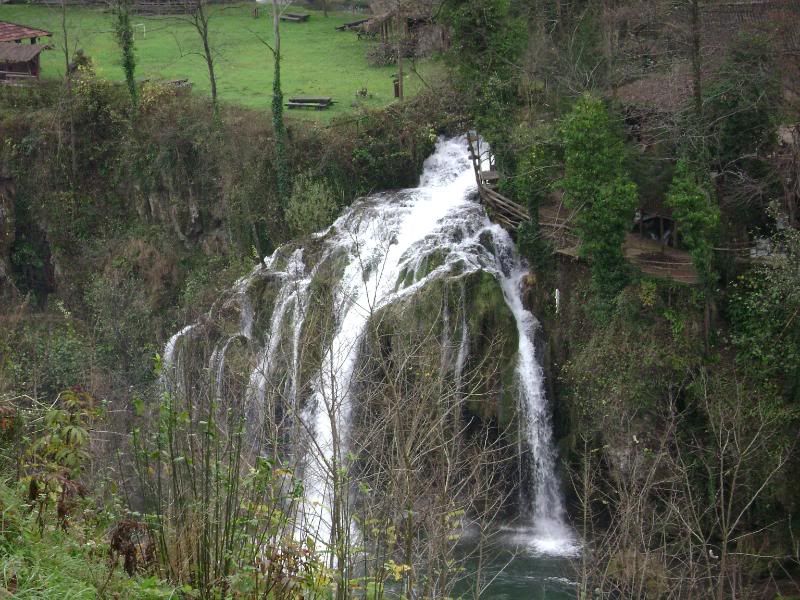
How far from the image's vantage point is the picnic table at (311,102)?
33406 millimetres

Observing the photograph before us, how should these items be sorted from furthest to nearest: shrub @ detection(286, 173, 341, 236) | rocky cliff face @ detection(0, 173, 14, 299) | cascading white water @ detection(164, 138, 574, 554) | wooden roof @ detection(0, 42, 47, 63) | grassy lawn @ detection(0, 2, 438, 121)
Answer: wooden roof @ detection(0, 42, 47, 63) < grassy lawn @ detection(0, 2, 438, 121) < rocky cliff face @ detection(0, 173, 14, 299) < shrub @ detection(286, 173, 341, 236) < cascading white water @ detection(164, 138, 574, 554)

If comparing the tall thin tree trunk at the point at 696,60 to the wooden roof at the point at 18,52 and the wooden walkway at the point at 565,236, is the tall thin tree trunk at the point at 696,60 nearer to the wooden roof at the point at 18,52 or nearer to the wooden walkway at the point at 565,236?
the wooden walkway at the point at 565,236

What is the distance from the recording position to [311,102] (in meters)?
33.6

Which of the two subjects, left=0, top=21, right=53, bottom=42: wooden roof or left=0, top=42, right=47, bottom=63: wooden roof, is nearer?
left=0, top=42, right=47, bottom=63: wooden roof

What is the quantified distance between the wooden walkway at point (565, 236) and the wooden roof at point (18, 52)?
1863cm

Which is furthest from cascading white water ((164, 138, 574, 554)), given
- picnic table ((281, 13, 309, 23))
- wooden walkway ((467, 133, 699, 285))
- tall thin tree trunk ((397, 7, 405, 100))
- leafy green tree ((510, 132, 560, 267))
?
picnic table ((281, 13, 309, 23))

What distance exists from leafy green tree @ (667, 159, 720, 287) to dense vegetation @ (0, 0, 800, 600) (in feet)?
0.18

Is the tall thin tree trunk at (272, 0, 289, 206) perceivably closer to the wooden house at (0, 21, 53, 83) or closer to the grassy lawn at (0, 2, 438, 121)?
the grassy lawn at (0, 2, 438, 121)

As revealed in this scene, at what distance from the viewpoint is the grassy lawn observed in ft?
117

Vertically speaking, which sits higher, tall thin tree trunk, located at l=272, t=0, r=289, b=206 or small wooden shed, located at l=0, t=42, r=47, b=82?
small wooden shed, located at l=0, t=42, r=47, b=82

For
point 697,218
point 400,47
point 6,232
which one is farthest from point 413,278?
point 6,232

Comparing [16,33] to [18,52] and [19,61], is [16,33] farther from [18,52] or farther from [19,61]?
[19,61]

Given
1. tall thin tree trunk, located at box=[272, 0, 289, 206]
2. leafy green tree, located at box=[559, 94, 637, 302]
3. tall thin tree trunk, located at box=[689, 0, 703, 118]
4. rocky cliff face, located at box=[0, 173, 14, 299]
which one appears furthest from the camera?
rocky cliff face, located at box=[0, 173, 14, 299]

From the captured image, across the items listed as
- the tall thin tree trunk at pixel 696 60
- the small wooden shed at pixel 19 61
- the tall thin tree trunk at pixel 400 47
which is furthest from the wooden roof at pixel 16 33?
the tall thin tree trunk at pixel 696 60
